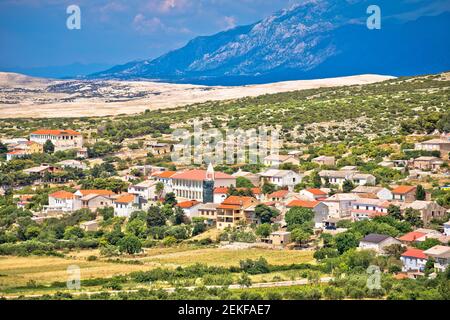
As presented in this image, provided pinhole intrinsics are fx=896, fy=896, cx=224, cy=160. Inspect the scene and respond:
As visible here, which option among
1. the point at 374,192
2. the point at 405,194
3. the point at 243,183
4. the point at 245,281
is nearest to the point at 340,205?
the point at 374,192

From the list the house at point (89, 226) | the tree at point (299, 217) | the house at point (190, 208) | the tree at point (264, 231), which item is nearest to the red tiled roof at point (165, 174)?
the house at point (190, 208)

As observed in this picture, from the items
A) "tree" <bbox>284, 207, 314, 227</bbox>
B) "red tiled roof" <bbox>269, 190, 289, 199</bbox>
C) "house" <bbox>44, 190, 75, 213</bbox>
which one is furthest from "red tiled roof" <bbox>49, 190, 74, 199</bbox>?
"tree" <bbox>284, 207, 314, 227</bbox>

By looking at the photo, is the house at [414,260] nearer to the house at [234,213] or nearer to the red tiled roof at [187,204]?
the house at [234,213]

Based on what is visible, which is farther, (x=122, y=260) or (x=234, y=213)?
(x=234, y=213)

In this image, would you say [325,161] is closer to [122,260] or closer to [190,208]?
[190,208]

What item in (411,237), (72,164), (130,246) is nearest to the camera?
(411,237)

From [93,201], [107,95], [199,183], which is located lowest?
[93,201]

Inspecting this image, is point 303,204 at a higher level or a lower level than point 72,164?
lower
